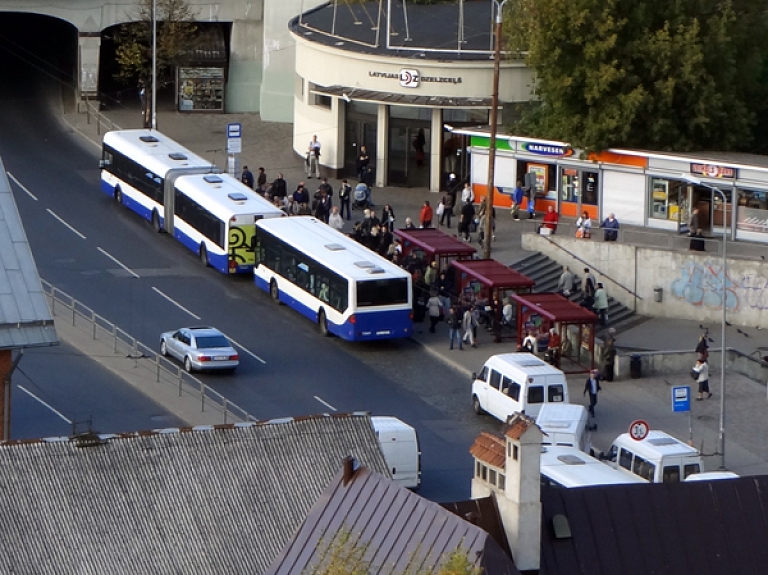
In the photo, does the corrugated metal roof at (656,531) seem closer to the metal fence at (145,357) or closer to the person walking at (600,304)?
the metal fence at (145,357)

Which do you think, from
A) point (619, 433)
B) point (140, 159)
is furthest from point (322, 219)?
point (619, 433)

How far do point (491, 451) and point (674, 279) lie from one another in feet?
92.3

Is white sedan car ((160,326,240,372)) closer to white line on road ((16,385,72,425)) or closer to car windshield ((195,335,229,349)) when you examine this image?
car windshield ((195,335,229,349))

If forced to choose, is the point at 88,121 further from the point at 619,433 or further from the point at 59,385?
the point at 619,433

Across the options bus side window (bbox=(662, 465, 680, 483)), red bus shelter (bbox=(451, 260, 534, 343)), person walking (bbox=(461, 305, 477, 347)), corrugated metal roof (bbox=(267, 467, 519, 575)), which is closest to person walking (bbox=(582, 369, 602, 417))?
person walking (bbox=(461, 305, 477, 347))

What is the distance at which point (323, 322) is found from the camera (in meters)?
53.0

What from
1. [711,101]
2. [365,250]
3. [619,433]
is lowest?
[619,433]

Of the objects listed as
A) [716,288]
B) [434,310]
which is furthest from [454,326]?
[716,288]

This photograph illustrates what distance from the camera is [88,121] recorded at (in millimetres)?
75312

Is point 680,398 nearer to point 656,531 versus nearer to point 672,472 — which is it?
point 672,472

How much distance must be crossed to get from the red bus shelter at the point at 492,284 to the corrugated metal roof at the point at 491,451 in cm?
2361

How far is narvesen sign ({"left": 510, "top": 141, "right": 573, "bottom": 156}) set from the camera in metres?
60.9

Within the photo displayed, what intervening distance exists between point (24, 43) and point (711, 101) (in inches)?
1531

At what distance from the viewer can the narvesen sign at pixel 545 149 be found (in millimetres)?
60938
